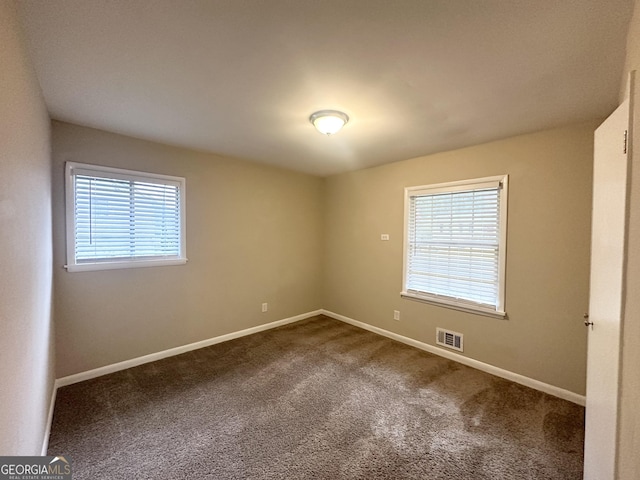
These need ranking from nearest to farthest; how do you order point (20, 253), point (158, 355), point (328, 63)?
point (20, 253) < point (328, 63) < point (158, 355)

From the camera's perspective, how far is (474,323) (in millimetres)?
2977

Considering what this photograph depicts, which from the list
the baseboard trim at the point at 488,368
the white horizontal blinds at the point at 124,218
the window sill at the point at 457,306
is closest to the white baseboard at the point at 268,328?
the baseboard trim at the point at 488,368

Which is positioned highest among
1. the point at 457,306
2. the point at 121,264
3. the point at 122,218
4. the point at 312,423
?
the point at 122,218

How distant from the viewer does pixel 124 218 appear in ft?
9.23

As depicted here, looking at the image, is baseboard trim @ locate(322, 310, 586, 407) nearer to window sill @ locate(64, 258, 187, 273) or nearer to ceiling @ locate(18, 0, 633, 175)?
ceiling @ locate(18, 0, 633, 175)

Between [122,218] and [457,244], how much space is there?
3660 millimetres

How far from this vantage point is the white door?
1146 mm

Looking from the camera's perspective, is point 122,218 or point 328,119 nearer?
point 328,119

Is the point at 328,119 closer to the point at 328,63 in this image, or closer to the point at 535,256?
the point at 328,63

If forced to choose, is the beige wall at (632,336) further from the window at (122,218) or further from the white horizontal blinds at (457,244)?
the window at (122,218)

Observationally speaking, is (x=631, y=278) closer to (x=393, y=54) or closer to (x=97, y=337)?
(x=393, y=54)

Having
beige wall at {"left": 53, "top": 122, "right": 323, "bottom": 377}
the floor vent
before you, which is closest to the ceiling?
beige wall at {"left": 53, "top": 122, "right": 323, "bottom": 377}

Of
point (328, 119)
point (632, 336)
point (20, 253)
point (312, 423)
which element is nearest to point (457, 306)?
point (312, 423)

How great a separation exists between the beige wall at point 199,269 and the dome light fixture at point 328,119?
68.8 inches
